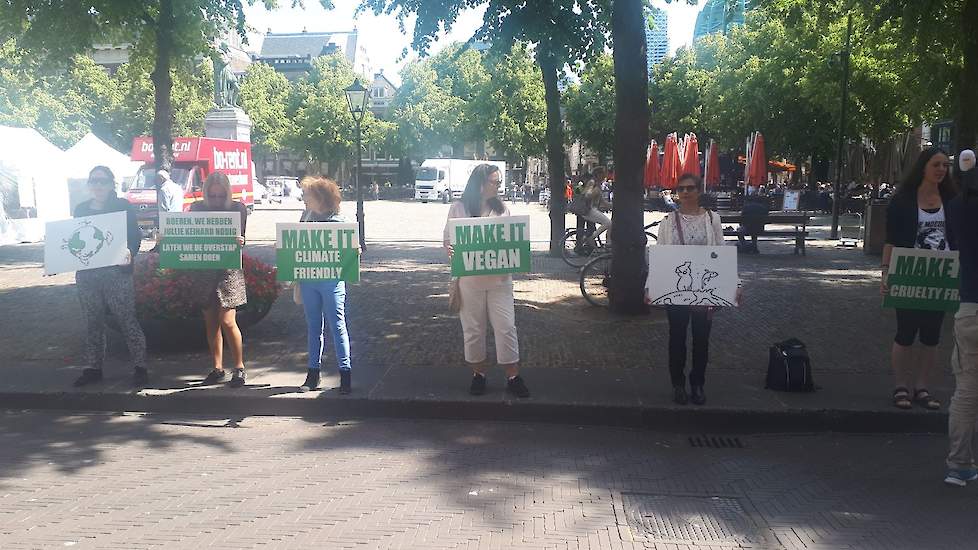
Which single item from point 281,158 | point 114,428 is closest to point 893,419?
point 114,428

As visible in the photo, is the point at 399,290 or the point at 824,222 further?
the point at 824,222

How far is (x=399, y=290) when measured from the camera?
12453mm

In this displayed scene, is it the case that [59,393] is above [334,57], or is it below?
below

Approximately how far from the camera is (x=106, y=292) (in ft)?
22.4

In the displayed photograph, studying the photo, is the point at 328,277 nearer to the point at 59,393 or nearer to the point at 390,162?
the point at 59,393

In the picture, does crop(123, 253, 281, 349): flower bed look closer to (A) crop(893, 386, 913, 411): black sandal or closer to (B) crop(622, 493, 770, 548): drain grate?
(B) crop(622, 493, 770, 548): drain grate

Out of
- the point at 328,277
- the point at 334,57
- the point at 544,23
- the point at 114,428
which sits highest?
the point at 334,57

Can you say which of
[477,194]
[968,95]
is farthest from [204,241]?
[968,95]

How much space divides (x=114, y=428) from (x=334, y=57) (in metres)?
78.5

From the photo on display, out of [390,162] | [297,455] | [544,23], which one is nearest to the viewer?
[297,455]

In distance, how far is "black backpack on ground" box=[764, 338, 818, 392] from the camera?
22.0 feet

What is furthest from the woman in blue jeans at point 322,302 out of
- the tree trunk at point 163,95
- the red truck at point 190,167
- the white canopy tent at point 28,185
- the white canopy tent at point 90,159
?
the red truck at point 190,167

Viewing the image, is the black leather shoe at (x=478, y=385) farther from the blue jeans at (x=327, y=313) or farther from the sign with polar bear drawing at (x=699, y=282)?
the sign with polar bear drawing at (x=699, y=282)

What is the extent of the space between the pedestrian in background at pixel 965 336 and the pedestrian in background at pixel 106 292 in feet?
19.8
